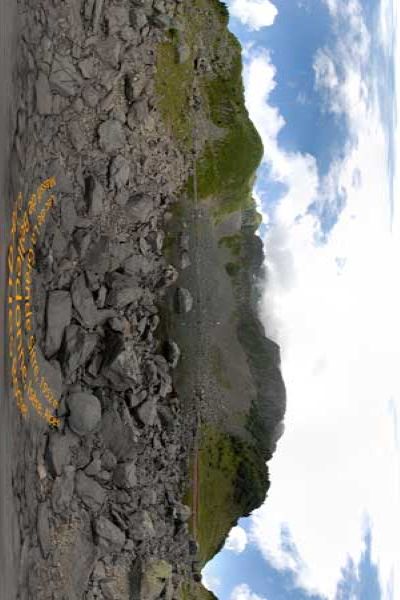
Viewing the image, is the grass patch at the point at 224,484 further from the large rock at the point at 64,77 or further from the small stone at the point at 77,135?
the large rock at the point at 64,77

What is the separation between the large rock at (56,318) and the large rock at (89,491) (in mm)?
1922

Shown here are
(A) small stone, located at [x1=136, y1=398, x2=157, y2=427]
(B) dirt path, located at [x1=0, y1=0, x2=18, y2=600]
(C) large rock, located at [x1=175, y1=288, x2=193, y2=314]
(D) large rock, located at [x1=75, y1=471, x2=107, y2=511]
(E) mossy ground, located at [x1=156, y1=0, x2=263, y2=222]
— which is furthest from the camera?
(E) mossy ground, located at [x1=156, y1=0, x2=263, y2=222]

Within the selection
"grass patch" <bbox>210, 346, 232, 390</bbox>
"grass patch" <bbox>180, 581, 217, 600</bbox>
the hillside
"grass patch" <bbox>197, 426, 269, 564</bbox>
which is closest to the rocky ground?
"grass patch" <bbox>180, 581, 217, 600</bbox>

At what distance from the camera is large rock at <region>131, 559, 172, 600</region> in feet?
34.7

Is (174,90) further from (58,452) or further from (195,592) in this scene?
(195,592)

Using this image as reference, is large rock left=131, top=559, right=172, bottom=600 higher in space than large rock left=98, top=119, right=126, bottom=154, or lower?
lower

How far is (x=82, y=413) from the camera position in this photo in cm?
964

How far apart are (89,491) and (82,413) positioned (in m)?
1.20

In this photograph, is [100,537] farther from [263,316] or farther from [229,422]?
[263,316]

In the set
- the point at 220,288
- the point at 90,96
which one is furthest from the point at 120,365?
the point at 90,96

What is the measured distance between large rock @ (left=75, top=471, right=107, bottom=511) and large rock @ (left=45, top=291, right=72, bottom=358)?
192 cm

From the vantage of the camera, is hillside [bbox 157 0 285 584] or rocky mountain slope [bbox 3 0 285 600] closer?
rocky mountain slope [bbox 3 0 285 600]

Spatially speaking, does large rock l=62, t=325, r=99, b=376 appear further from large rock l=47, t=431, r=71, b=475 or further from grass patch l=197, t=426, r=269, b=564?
grass patch l=197, t=426, r=269, b=564

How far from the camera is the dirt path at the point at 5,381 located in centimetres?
734
